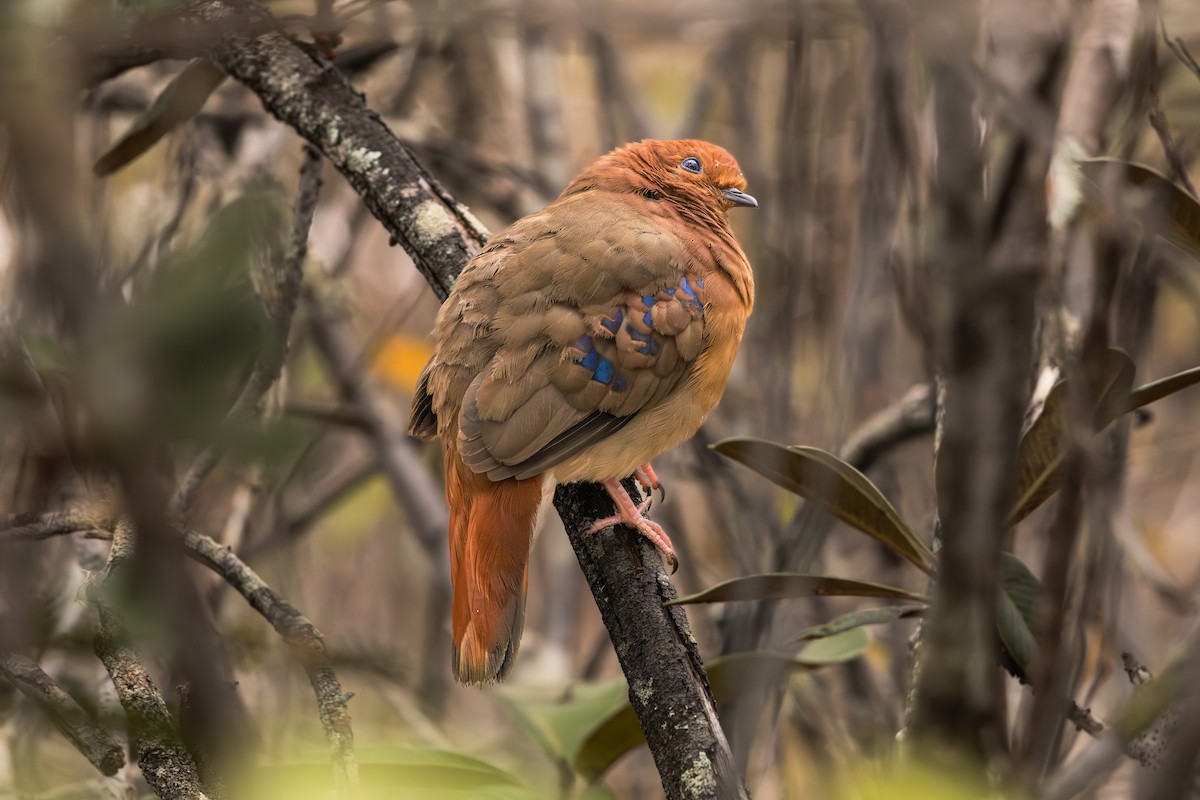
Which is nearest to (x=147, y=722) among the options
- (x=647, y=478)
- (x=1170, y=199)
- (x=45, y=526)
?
(x=45, y=526)

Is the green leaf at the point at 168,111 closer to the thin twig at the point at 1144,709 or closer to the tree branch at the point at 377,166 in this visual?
the tree branch at the point at 377,166

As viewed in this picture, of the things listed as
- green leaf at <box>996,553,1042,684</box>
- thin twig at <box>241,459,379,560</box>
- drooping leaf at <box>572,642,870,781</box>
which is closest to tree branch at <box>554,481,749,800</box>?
drooping leaf at <box>572,642,870,781</box>

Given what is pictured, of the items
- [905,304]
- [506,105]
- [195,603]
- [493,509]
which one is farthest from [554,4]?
[506,105]

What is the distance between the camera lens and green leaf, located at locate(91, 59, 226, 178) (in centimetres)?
309

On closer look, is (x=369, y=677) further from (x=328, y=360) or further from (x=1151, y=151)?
(x=1151, y=151)

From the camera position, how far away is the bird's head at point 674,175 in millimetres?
3645

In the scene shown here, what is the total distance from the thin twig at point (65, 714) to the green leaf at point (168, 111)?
186cm

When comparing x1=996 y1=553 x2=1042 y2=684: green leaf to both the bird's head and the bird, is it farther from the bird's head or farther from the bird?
the bird's head

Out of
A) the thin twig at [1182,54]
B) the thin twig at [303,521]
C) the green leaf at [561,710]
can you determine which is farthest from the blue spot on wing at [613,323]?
the thin twig at [303,521]

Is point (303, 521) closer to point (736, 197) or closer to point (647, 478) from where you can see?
point (647, 478)

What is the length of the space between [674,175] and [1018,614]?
200 centimetres

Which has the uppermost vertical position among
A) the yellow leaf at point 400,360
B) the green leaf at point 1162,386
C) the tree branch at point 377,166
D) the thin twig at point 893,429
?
the yellow leaf at point 400,360

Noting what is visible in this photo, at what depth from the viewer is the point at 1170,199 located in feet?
6.57

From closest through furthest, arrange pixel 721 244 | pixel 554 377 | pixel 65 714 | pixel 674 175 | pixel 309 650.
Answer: pixel 65 714
pixel 309 650
pixel 554 377
pixel 721 244
pixel 674 175
